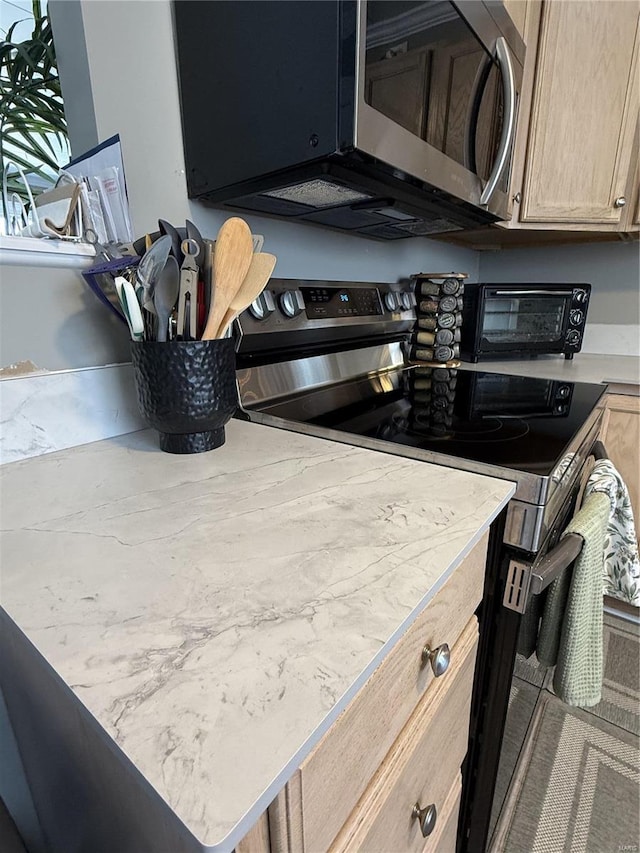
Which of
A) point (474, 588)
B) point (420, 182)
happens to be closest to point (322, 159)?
point (420, 182)

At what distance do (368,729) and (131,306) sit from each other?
1.93ft

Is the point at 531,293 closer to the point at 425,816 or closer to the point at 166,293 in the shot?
the point at 166,293

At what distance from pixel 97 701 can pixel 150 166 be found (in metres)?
0.93

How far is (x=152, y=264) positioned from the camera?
2.03ft

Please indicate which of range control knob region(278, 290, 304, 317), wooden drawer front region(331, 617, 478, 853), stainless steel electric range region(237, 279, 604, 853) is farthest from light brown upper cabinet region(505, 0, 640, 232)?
wooden drawer front region(331, 617, 478, 853)

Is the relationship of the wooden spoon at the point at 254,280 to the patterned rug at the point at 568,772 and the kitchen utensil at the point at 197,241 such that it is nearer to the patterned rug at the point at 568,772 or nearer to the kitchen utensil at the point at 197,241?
the kitchen utensil at the point at 197,241

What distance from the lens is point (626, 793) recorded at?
3.37 feet

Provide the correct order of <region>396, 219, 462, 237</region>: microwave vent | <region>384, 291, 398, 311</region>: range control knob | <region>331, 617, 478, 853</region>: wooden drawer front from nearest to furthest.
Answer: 1. <region>331, 617, 478, 853</region>: wooden drawer front
2. <region>396, 219, 462, 237</region>: microwave vent
3. <region>384, 291, 398, 311</region>: range control knob

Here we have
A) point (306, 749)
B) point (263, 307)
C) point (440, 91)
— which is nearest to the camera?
point (306, 749)

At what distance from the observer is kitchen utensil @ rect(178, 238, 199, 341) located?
0.61 meters

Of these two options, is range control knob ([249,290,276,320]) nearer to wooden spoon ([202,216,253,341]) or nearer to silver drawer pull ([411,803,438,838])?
wooden spoon ([202,216,253,341])

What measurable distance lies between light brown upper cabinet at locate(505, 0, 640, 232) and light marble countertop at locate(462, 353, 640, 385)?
1.56ft

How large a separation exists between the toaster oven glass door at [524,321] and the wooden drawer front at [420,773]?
127 centimetres

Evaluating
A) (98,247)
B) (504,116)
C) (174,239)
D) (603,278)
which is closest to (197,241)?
(174,239)
